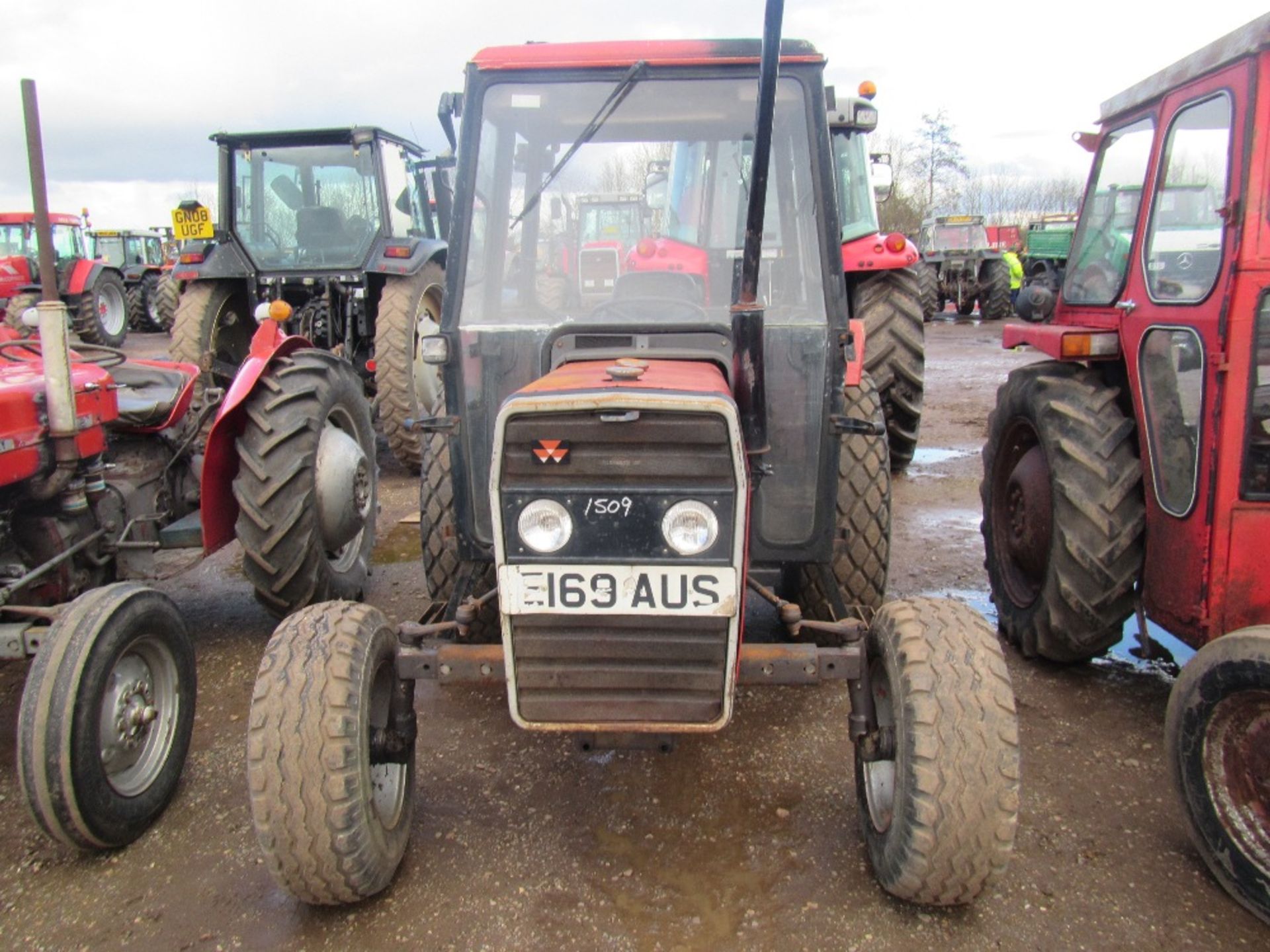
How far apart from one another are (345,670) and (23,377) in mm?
1953

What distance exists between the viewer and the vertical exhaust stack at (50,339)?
301 centimetres

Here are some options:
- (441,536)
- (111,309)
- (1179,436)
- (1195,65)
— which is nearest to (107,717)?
(441,536)

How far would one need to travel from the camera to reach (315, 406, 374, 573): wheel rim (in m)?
4.16

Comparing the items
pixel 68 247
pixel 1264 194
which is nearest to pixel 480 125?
pixel 1264 194

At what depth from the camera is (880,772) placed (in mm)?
2641

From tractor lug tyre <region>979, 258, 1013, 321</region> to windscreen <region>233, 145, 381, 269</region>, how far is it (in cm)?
1694

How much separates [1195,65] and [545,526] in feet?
8.76

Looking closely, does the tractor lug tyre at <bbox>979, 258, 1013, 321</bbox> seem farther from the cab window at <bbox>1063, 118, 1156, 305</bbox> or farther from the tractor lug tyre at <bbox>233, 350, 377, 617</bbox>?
the tractor lug tyre at <bbox>233, 350, 377, 617</bbox>

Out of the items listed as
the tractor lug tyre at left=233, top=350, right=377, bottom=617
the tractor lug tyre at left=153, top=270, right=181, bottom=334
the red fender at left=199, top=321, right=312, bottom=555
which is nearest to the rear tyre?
the tractor lug tyre at left=233, top=350, right=377, bottom=617

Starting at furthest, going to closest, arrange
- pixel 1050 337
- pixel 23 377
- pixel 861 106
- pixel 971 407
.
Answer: pixel 971 407 → pixel 861 106 → pixel 1050 337 → pixel 23 377

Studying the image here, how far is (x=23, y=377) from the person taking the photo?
3.50 metres

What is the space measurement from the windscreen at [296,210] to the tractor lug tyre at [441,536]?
15.2ft

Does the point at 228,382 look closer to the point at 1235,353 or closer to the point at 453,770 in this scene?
the point at 453,770

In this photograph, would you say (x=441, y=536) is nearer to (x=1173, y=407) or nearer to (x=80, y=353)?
(x=80, y=353)
